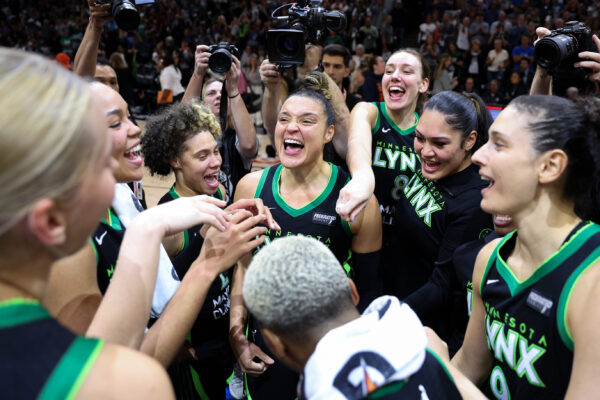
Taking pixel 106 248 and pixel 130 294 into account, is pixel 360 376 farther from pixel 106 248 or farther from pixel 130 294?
pixel 106 248

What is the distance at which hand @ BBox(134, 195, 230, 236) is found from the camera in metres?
1.45

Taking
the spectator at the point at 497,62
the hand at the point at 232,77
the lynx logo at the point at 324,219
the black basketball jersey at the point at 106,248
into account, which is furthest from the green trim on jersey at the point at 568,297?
the spectator at the point at 497,62

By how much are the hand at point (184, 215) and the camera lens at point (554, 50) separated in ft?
6.33

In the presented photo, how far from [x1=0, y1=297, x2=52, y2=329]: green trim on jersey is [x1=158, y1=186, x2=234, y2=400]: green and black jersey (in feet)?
4.18

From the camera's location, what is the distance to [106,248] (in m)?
1.69

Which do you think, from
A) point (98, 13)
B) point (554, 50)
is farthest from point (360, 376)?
point (98, 13)

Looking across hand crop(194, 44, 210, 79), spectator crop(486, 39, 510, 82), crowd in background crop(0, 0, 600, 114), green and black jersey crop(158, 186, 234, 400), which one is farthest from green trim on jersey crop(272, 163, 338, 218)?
spectator crop(486, 39, 510, 82)

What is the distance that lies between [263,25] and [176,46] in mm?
2707

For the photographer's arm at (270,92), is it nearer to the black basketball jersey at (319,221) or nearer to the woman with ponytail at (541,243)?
the black basketball jersey at (319,221)

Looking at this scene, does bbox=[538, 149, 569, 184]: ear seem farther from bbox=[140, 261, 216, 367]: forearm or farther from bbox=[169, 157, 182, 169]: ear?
bbox=[169, 157, 182, 169]: ear

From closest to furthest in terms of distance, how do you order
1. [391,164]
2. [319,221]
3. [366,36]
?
1. [319,221]
2. [391,164]
3. [366,36]

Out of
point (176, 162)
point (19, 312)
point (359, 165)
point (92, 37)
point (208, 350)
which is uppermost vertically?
point (92, 37)

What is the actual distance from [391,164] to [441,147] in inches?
22.7

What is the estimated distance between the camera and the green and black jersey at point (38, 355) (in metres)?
0.83
